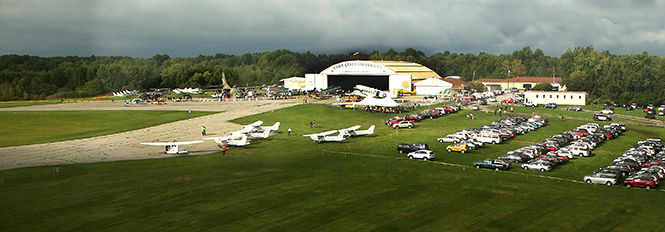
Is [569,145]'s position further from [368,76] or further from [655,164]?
[368,76]

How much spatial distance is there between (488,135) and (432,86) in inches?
3006

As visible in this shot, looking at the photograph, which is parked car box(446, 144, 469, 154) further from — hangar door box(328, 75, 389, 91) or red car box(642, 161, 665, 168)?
hangar door box(328, 75, 389, 91)

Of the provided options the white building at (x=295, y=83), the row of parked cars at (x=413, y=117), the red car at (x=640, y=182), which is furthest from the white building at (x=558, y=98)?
the white building at (x=295, y=83)

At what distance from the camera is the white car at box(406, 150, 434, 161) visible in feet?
169

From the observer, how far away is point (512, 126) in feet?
242

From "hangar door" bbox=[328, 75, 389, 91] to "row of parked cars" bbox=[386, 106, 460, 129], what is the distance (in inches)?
2291

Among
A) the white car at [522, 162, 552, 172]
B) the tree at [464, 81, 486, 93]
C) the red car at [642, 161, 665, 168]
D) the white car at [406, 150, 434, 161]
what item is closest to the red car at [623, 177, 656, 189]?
the white car at [522, 162, 552, 172]

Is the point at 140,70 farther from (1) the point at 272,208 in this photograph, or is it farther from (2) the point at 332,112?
(1) the point at 272,208

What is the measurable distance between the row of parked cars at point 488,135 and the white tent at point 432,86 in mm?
59911

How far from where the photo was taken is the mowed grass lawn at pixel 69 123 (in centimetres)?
7450

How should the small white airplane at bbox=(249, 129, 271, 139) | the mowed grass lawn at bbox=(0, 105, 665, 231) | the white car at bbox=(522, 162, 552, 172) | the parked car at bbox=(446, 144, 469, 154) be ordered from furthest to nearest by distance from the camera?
1. the small white airplane at bbox=(249, 129, 271, 139)
2. the parked car at bbox=(446, 144, 469, 154)
3. the white car at bbox=(522, 162, 552, 172)
4. the mowed grass lawn at bbox=(0, 105, 665, 231)

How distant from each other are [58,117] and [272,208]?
80869 millimetres

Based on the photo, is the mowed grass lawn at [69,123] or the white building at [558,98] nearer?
the mowed grass lawn at [69,123]

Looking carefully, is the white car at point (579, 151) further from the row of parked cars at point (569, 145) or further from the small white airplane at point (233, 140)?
the small white airplane at point (233, 140)
